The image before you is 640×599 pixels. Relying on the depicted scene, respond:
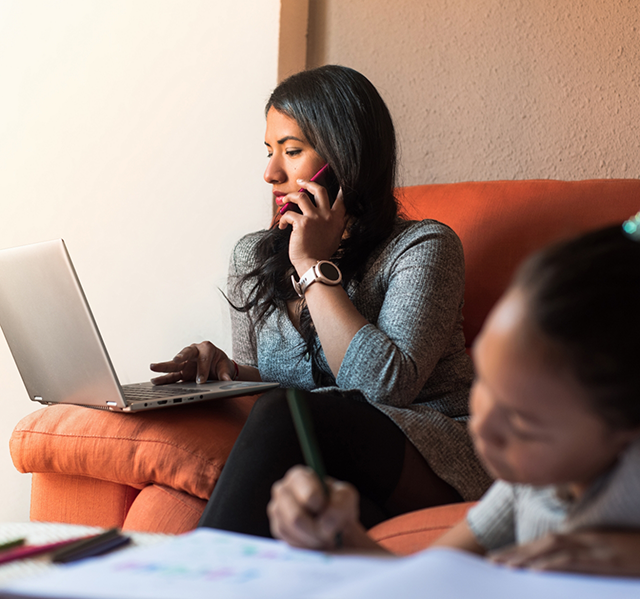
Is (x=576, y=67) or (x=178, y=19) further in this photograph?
(x=178, y=19)

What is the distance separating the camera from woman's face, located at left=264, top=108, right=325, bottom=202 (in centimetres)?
134

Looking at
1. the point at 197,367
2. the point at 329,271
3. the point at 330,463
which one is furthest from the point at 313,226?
the point at 330,463

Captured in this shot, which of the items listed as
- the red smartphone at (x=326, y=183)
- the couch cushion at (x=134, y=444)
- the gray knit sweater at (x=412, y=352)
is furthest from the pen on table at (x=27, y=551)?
the red smartphone at (x=326, y=183)

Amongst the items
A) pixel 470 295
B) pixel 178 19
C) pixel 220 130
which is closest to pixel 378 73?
pixel 220 130

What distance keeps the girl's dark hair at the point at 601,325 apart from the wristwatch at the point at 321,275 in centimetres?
73

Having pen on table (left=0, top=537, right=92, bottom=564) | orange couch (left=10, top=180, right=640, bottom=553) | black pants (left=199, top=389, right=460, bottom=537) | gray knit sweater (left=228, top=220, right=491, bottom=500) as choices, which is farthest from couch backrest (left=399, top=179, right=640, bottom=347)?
pen on table (left=0, top=537, right=92, bottom=564)

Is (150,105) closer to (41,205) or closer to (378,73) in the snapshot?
(41,205)

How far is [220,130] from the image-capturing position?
185 cm

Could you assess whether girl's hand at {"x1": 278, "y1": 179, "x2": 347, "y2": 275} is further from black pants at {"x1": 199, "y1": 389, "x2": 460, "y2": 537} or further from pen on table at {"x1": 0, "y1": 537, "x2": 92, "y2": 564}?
pen on table at {"x1": 0, "y1": 537, "x2": 92, "y2": 564}

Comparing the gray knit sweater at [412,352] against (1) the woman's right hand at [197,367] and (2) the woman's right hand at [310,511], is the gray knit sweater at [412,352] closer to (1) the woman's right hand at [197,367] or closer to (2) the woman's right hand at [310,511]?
(1) the woman's right hand at [197,367]

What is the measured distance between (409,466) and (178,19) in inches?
58.1

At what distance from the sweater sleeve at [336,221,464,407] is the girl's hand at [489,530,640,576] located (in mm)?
614

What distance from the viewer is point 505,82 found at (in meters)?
1.66

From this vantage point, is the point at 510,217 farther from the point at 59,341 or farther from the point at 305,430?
the point at 305,430
